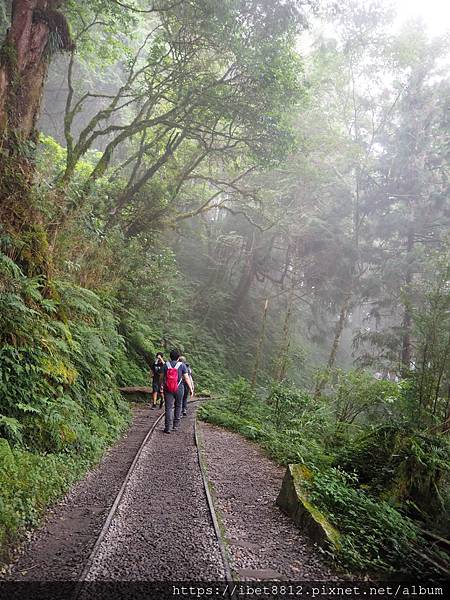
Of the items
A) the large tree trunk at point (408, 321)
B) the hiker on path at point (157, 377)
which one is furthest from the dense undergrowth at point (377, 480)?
the large tree trunk at point (408, 321)

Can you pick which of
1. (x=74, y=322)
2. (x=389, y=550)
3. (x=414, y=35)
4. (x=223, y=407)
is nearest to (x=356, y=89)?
(x=414, y=35)

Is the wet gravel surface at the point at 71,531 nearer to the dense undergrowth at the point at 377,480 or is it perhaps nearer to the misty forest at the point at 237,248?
the misty forest at the point at 237,248

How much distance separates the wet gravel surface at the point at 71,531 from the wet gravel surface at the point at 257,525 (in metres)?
1.46

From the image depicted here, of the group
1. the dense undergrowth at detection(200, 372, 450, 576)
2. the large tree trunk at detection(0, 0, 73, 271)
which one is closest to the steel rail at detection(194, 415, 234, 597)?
the dense undergrowth at detection(200, 372, 450, 576)

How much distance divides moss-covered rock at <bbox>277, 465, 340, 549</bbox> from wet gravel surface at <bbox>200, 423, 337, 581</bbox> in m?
0.10

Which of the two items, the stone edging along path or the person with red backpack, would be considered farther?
the person with red backpack

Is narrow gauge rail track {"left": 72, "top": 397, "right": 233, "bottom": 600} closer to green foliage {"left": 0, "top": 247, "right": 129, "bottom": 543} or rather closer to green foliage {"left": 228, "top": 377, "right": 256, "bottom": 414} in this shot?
green foliage {"left": 0, "top": 247, "right": 129, "bottom": 543}

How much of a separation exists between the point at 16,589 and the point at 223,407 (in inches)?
434

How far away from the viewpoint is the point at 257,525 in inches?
195

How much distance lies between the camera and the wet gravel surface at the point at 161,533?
3.59 meters

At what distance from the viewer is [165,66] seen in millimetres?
13383

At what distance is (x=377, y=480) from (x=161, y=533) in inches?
132

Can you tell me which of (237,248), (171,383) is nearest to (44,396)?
(171,383)

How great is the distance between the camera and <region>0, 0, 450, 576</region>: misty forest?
18.6 feet
